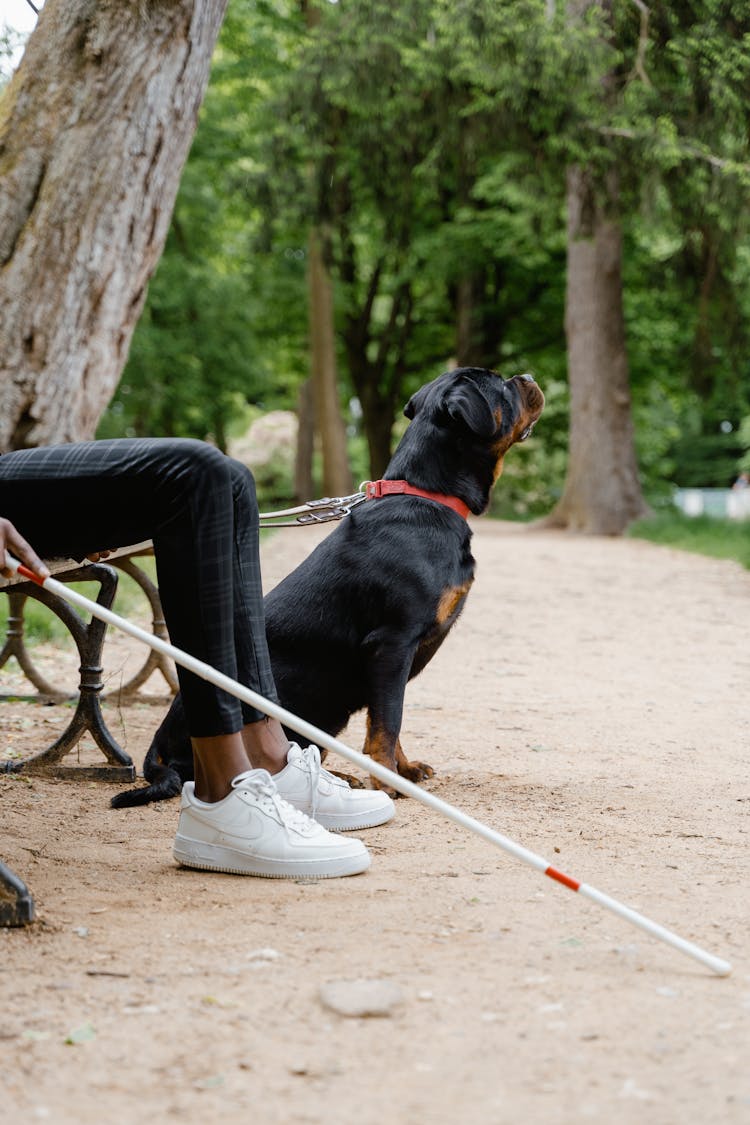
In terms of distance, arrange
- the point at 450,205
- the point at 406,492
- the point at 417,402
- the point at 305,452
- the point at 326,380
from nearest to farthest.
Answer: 1. the point at 406,492
2. the point at 417,402
3. the point at 326,380
4. the point at 450,205
5. the point at 305,452

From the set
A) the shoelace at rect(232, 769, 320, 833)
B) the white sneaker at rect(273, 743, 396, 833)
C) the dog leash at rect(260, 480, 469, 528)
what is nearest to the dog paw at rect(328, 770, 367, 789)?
the white sneaker at rect(273, 743, 396, 833)

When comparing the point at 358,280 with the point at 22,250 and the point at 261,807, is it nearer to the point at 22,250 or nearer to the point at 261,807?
the point at 22,250

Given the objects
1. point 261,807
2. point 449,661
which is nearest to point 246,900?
point 261,807

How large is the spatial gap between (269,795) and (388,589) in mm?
1127

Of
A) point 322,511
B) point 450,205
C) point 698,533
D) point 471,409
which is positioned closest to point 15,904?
point 322,511

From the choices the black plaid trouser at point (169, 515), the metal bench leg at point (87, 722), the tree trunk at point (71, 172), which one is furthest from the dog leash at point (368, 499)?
the tree trunk at point (71, 172)

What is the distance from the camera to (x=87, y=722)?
4566 mm

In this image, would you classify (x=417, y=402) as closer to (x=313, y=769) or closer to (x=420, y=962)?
(x=313, y=769)

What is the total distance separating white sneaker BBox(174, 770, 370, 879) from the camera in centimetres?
318

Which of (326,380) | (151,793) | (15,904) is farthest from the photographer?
(326,380)

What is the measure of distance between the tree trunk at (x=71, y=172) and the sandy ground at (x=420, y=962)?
5.99 ft

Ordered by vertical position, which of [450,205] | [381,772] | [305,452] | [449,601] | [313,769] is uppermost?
[450,205]

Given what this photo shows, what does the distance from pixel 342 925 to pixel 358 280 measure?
29.2m

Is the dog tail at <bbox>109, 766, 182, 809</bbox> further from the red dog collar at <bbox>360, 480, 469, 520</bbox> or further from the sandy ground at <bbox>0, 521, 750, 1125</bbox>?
the red dog collar at <bbox>360, 480, 469, 520</bbox>
